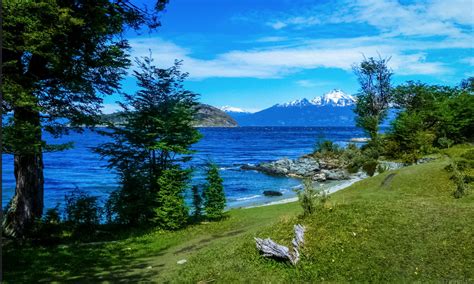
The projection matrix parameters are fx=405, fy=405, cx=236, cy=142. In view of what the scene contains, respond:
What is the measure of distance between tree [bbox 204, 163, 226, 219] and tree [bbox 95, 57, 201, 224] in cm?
135

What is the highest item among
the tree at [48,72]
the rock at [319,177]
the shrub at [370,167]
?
the tree at [48,72]

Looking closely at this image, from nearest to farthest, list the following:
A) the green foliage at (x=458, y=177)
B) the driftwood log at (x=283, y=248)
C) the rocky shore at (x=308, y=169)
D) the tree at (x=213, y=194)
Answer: the driftwood log at (x=283, y=248)
the green foliage at (x=458, y=177)
the tree at (x=213, y=194)
the rocky shore at (x=308, y=169)

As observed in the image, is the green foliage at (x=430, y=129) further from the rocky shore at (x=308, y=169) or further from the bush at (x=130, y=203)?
the bush at (x=130, y=203)

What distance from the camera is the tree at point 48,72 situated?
466 inches

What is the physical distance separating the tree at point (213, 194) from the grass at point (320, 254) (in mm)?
3811

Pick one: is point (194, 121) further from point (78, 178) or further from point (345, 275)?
point (78, 178)

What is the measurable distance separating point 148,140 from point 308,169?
30.1 metres

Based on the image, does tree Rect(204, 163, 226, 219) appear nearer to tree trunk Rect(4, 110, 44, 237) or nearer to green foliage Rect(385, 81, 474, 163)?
tree trunk Rect(4, 110, 44, 237)

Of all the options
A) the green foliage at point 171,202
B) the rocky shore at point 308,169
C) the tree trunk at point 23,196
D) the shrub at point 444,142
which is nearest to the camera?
the tree trunk at point 23,196

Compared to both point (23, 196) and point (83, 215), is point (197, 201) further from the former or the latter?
point (23, 196)

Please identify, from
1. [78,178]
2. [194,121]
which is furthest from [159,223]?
[78,178]

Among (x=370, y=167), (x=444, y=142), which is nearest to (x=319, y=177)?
(x=370, y=167)

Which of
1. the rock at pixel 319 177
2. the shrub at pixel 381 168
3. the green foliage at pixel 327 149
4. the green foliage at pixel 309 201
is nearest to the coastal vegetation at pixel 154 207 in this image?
the green foliage at pixel 309 201

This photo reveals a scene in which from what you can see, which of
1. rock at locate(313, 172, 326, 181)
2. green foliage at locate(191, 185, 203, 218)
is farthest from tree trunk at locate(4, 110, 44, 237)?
rock at locate(313, 172, 326, 181)
